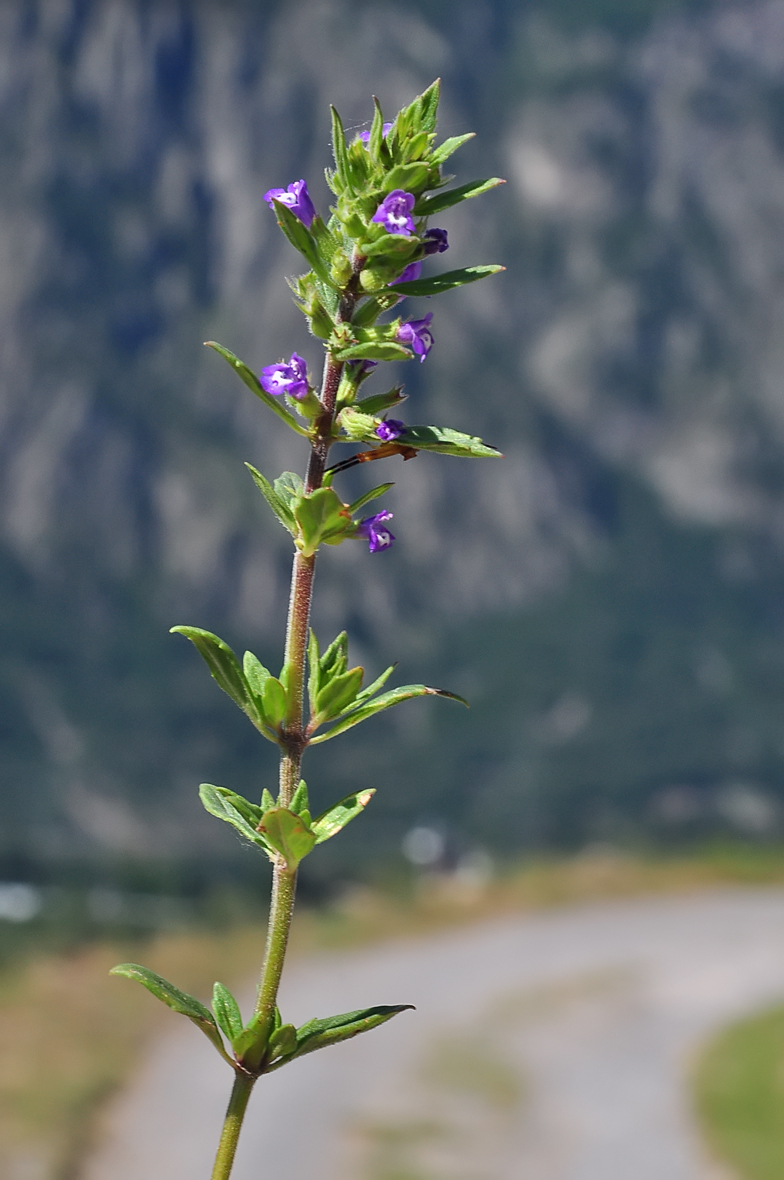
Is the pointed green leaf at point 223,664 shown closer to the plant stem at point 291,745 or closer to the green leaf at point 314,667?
the plant stem at point 291,745

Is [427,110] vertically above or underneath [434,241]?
above

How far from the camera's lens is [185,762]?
54781 millimetres

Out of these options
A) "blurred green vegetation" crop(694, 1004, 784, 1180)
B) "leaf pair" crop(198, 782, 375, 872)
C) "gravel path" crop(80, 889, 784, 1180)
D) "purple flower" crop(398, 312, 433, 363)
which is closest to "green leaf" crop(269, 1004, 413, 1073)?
"leaf pair" crop(198, 782, 375, 872)

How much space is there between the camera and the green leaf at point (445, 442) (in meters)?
2.24

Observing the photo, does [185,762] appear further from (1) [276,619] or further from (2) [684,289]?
(2) [684,289]

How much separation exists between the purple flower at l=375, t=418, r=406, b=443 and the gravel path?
73.0ft

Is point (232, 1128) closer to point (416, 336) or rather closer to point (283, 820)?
point (283, 820)

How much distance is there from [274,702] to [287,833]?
244 mm

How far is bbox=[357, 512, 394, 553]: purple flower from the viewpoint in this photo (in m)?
2.50

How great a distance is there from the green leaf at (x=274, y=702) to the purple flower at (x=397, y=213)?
85 cm

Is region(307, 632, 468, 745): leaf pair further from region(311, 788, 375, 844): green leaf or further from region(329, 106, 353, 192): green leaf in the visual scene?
region(329, 106, 353, 192): green leaf

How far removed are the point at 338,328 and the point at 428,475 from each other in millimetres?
A: 63779

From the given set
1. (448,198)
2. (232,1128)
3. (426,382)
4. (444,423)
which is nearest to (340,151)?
(448,198)

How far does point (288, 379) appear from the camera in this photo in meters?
2.42
